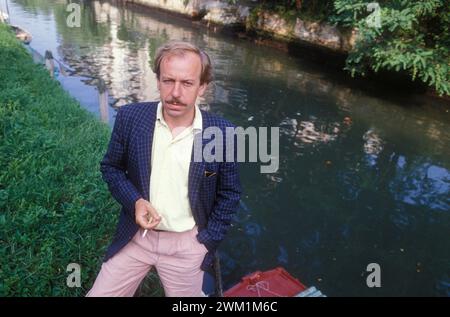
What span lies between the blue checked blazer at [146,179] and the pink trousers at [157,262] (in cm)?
6

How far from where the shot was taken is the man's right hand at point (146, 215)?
235 centimetres

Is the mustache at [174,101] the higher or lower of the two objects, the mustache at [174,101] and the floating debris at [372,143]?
the higher

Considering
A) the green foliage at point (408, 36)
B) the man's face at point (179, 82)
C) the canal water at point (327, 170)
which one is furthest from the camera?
the green foliage at point (408, 36)

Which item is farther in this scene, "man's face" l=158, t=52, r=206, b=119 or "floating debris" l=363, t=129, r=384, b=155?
"floating debris" l=363, t=129, r=384, b=155

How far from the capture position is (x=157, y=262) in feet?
8.66

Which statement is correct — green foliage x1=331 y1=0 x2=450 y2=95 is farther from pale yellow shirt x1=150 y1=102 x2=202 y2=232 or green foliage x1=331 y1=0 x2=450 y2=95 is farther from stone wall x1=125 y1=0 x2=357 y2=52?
pale yellow shirt x1=150 y1=102 x2=202 y2=232

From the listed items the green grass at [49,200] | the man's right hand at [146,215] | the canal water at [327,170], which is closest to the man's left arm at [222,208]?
the man's right hand at [146,215]

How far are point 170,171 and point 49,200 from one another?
9.11ft

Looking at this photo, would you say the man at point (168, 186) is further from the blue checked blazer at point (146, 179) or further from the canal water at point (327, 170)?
the canal water at point (327, 170)

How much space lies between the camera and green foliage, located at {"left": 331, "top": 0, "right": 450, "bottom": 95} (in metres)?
12.4

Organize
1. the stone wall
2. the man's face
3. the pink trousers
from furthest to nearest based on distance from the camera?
the stone wall
the pink trousers
the man's face

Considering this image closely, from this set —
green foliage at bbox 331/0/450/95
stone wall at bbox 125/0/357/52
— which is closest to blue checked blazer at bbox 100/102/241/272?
green foliage at bbox 331/0/450/95

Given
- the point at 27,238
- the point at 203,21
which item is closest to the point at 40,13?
the point at 203,21

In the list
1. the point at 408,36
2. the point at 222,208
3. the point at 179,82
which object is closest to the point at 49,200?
the point at 222,208
